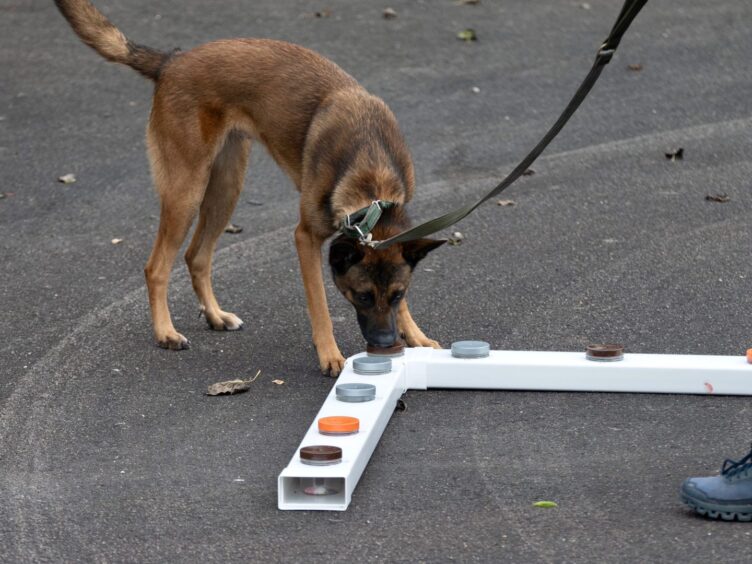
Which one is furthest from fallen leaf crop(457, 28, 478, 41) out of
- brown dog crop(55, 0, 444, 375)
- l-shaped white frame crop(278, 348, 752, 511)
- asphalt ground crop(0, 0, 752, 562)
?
l-shaped white frame crop(278, 348, 752, 511)

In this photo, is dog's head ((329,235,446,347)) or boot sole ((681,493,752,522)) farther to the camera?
dog's head ((329,235,446,347))

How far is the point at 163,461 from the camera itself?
15.4ft

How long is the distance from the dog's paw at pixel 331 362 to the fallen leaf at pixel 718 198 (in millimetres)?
3594

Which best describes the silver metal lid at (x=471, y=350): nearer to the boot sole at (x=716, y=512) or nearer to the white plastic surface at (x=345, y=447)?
the white plastic surface at (x=345, y=447)

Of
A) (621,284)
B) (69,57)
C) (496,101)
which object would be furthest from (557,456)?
(69,57)

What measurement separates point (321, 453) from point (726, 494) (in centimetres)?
137

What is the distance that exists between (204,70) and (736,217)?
146 inches

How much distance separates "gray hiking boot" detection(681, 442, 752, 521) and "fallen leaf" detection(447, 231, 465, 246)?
3.78 metres

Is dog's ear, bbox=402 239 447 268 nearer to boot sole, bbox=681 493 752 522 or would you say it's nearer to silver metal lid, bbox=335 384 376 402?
silver metal lid, bbox=335 384 376 402

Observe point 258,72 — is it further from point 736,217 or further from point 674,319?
point 736,217

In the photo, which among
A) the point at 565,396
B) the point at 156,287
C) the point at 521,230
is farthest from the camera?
the point at 521,230

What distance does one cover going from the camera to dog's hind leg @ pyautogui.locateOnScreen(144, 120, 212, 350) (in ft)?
20.5

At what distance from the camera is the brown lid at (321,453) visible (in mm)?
4164

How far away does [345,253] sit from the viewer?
550 centimetres
